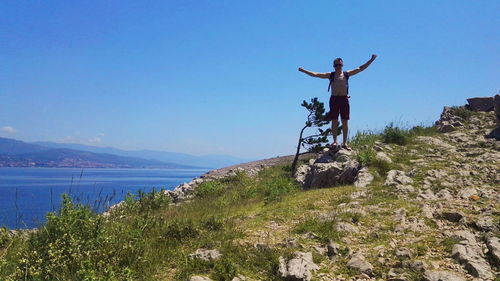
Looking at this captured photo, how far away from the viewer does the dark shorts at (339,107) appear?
1336 cm

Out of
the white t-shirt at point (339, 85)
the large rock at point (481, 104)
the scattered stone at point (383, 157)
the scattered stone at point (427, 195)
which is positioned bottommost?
the scattered stone at point (427, 195)

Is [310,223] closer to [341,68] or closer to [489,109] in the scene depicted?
[341,68]

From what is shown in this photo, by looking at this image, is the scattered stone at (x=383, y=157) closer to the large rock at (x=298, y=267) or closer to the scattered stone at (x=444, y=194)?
the scattered stone at (x=444, y=194)

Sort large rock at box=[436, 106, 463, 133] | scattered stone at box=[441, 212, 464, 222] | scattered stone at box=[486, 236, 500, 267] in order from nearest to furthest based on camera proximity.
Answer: scattered stone at box=[486, 236, 500, 267] → scattered stone at box=[441, 212, 464, 222] → large rock at box=[436, 106, 463, 133]

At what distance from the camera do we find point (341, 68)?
13023 millimetres

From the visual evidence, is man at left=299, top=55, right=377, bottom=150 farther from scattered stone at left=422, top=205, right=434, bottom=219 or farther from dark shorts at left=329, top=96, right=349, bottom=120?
scattered stone at left=422, top=205, right=434, bottom=219

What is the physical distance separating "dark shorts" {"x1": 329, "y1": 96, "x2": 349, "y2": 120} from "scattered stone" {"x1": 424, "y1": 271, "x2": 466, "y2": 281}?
29.3ft

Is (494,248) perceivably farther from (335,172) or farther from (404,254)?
(335,172)

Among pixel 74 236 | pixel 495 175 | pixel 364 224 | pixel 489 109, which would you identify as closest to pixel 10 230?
pixel 74 236

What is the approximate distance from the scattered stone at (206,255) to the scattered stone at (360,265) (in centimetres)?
205

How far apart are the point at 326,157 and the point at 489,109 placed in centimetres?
1451

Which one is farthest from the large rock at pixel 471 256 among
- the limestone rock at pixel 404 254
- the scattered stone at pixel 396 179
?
the scattered stone at pixel 396 179

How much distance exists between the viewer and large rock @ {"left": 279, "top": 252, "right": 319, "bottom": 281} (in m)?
4.82

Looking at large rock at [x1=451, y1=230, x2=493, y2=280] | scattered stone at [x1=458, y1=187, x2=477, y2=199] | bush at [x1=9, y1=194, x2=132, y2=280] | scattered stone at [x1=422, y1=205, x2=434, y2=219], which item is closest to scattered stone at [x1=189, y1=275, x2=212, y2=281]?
bush at [x1=9, y1=194, x2=132, y2=280]
